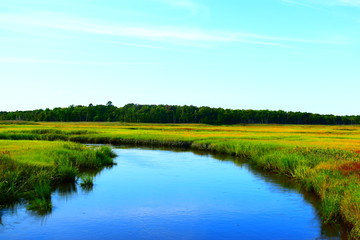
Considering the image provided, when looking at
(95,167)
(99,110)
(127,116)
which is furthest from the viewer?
(99,110)

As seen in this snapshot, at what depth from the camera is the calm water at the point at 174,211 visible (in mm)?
15266

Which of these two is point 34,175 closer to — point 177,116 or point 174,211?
point 174,211

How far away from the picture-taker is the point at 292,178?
27109 millimetres

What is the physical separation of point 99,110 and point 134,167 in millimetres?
168343

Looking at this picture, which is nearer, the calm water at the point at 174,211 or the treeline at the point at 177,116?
the calm water at the point at 174,211

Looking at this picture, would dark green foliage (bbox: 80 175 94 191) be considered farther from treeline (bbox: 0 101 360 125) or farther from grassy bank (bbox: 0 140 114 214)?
treeline (bbox: 0 101 360 125)

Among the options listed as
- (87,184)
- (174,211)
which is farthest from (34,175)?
(174,211)

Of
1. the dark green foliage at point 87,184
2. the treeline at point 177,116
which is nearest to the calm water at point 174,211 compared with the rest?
the dark green foliage at point 87,184

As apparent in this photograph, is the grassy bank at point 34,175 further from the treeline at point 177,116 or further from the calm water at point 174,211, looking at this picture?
the treeline at point 177,116

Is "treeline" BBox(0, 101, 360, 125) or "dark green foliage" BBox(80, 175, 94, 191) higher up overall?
"treeline" BBox(0, 101, 360, 125)

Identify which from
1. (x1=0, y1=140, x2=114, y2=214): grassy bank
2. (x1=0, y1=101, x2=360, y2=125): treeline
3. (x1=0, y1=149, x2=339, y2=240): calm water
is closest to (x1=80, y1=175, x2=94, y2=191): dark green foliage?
(x1=0, y1=149, x2=339, y2=240): calm water

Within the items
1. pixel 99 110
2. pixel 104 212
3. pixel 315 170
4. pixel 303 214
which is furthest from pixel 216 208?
pixel 99 110

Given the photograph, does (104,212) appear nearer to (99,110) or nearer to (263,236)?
(263,236)

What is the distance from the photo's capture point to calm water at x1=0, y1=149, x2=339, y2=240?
1527 cm
